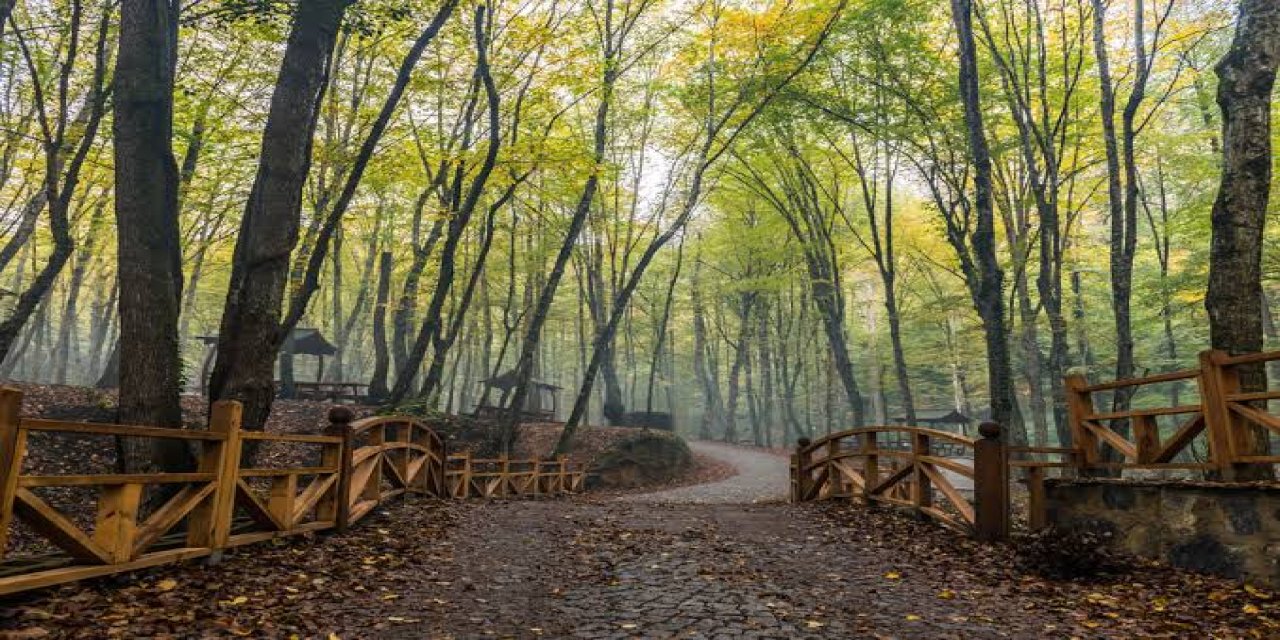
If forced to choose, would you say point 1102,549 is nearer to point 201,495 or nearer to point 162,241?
point 201,495

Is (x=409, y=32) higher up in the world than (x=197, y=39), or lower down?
lower down

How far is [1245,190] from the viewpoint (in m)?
6.99

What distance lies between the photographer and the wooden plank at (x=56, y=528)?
376 cm

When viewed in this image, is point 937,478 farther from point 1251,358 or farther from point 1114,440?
point 1251,358

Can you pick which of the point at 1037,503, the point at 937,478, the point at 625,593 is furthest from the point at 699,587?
the point at 1037,503

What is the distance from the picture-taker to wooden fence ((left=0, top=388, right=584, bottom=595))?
376 centimetres

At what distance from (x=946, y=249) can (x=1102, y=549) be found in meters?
22.7

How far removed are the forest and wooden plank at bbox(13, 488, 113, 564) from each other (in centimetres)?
238

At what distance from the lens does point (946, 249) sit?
1085 inches

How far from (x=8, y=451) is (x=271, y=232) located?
4.17 m

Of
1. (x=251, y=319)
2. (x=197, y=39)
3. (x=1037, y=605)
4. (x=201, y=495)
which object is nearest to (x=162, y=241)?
(x=251, y=319)

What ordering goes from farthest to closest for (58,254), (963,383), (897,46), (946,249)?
(963,383) < (946,249) < (897,46) < (58,254)

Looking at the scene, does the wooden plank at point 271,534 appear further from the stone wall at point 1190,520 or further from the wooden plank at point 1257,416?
the wooden plank at point 1257,416

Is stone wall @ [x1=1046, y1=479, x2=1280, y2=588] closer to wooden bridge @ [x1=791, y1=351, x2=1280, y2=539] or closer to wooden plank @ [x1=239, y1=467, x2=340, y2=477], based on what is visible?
wooden bridge @ [x1=791, y1=351, x2=1280, y2=539]
